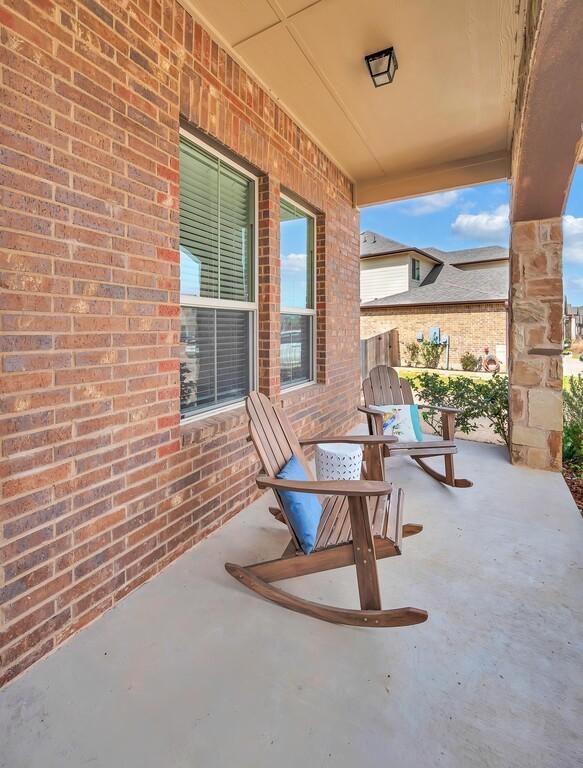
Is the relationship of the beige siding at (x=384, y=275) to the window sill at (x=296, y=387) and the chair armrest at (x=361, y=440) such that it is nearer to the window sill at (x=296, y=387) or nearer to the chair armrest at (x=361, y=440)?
the window sill at (x=296, y=387)

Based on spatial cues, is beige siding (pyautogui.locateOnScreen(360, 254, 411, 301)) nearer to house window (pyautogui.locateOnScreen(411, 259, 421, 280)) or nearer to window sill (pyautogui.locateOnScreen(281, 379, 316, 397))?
house window (pyautogui.locateOnScreen(411, 259, 421, 280))

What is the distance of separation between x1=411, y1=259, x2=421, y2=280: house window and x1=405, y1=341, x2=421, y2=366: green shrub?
137 inches

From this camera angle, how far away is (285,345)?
12.8ft

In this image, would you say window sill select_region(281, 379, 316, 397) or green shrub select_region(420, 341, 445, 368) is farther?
green shrub select_region(420, 341, 445, 368)

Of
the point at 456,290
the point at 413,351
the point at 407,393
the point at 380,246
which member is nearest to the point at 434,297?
the point at 456,290

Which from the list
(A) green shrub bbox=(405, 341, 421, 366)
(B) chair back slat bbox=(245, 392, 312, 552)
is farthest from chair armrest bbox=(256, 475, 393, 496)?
(A) green shrub bbox=(405, 341, 421, 366)

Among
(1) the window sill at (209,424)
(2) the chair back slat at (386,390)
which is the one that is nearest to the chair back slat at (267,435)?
(1) the window sill at (209,424)

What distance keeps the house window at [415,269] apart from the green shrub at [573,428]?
12.9 m

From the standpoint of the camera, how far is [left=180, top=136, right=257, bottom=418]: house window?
257cm

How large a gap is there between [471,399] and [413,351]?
1024cm

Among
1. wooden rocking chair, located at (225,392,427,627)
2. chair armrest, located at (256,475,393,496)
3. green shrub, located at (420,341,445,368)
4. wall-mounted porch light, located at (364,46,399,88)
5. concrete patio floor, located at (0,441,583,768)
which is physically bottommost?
concrete patio floor, located at (0,441,583,768)

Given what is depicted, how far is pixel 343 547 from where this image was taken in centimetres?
181

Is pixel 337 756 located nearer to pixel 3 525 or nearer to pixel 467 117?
pixel 3 525

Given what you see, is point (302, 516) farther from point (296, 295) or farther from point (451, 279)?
point (451, 279)
